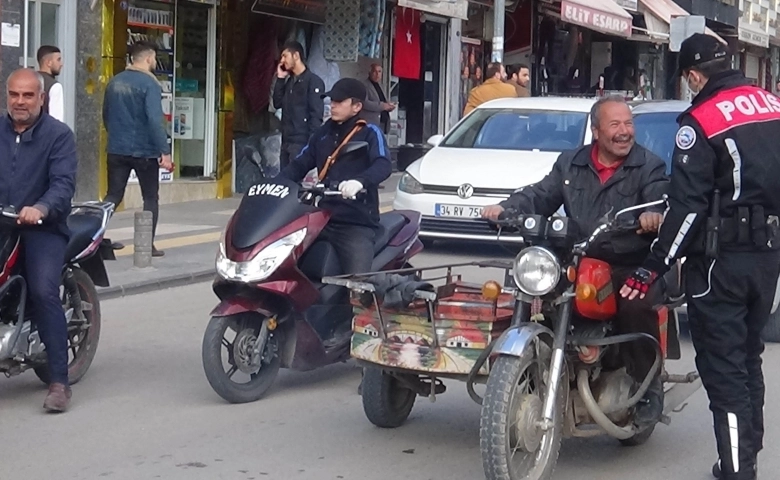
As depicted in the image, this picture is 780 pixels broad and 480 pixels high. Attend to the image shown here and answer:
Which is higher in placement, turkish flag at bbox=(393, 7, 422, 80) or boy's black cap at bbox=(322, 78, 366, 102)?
turkish flag at bbox=(393, 7, 422, 80)

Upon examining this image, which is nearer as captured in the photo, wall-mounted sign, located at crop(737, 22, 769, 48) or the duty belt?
the duty belt

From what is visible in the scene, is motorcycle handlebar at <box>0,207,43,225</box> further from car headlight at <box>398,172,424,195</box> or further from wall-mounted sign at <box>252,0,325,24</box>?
wall-mounted sign at <box>252,0,325,24</box>

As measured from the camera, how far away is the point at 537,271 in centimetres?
508

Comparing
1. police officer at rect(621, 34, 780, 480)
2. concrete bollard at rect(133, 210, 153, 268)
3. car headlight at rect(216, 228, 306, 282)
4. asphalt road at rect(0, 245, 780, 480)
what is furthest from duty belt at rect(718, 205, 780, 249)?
concrete bollard at rect(133, 210, 153, 268)

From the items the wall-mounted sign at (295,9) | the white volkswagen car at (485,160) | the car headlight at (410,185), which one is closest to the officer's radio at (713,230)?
the white volkswagen car at (485,160)

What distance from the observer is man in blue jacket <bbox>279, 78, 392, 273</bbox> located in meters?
7.19

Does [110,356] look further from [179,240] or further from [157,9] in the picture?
[157,9]

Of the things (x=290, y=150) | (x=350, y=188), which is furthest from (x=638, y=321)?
(x=290, y=150)

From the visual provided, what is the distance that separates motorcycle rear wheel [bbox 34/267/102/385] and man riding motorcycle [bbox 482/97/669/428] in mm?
2713

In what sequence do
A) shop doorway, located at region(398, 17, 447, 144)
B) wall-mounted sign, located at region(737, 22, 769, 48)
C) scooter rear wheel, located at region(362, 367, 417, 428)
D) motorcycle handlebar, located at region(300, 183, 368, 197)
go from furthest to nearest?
wall-mounted sign, located at region(737, 22, 769, 48) → shop doorway, located at region(398, 17, 447, 144) → motorcycle handlebar, located at region(300, 183, 368, 197) → scooter rear wheel, located at region(362, 367, 417, 428)

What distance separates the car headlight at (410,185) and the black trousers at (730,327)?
24.8ft

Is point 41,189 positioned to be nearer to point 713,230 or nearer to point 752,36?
point 713,230

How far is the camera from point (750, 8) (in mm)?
43938

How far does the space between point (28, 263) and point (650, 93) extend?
99.2ft
